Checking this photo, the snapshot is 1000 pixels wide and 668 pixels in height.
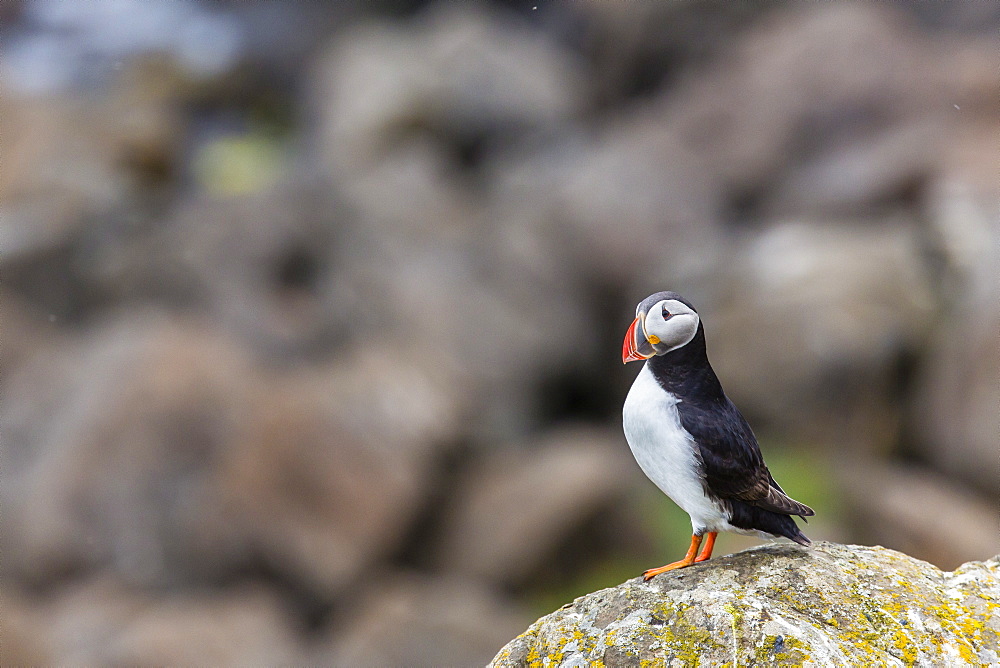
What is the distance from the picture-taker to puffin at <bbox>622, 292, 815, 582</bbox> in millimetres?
4332

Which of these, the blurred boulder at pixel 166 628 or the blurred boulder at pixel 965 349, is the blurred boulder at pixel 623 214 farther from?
the blurred boulder at pixel 166 628

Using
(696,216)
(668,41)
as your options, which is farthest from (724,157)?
(668,41)

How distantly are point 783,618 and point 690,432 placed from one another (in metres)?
1.10

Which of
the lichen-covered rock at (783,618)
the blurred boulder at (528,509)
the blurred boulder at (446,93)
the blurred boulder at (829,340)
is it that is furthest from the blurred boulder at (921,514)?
the blurred boulder at (446,93)

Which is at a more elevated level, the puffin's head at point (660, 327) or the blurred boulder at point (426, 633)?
the blurred boulder at point (426, 633)

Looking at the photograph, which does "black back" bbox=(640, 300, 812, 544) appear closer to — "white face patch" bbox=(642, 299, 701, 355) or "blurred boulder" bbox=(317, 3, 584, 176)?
"white face patch" bbox=(642, 299, 701, 355)

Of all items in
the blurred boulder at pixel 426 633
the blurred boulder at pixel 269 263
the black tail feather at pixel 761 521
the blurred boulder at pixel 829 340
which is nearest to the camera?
the black tail feather at pixel 761 521

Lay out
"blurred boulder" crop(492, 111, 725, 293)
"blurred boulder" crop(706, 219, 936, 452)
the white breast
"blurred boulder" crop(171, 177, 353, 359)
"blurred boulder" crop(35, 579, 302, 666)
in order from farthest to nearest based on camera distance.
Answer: "blurred boulder" crop(492, 111, 725, 293) < "blurred boulder" crop(171, 177, 353, 359) < "blurred boulder" crop(706, 219, 936, 452) < "blurred boulder" crop(35, 579, 302, 666) < the white breast

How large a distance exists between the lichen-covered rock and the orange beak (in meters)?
1.40

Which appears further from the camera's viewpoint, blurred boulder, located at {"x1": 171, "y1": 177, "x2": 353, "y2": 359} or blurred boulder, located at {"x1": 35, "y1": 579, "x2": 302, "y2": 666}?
blurred boulder, located at {"x1": 171, "y1": 177, "x2": 353, "y2": 359}

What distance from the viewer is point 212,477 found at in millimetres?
11914

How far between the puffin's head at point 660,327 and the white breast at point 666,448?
31 centimetres

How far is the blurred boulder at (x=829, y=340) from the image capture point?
45.2 ft

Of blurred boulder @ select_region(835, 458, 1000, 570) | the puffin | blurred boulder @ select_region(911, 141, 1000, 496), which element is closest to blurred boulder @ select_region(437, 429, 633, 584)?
blurred boulder @ select_region(835, 458, 1000, 570)
